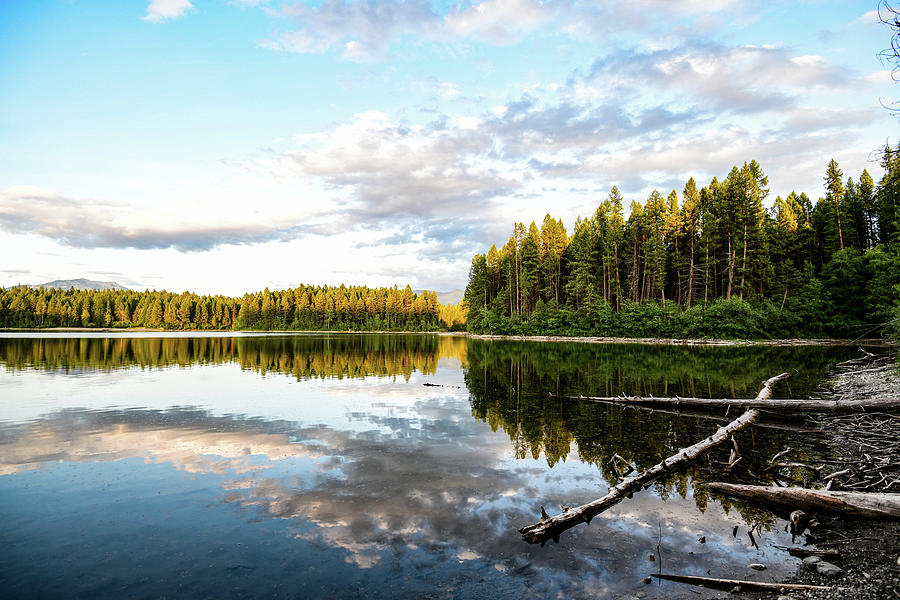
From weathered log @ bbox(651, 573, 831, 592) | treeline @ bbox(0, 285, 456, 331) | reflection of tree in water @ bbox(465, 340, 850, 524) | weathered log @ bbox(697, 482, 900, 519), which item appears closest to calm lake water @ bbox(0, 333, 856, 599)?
reflection of tree in water @ bbox(465, 340, 850, 524)

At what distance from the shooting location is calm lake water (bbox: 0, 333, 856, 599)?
6.14 m

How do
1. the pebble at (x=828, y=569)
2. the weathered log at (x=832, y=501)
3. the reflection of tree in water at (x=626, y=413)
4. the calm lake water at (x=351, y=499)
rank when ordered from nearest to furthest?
the pebble at (x=828, y=569), the calm lake water at (x=351, y=499), the weathered log at (x=832, y=501), the reflection of tree in water at (x=626, y=413)

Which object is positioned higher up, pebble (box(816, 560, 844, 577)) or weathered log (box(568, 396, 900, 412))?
weathered log (box(568, 396, 900, 412))

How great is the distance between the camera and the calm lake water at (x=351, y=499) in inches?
242

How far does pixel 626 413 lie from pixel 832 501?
8.99 m

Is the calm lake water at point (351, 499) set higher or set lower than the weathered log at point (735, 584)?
lower

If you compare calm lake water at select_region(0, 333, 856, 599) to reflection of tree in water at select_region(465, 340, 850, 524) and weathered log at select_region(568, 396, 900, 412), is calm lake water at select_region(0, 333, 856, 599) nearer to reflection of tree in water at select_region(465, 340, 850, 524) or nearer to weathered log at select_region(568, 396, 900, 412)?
reflection of tree in water at select_region(465, 340, 850, 524)

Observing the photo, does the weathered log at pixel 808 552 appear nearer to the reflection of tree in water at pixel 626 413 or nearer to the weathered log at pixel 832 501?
the reflection of tree in water at pixel 626 413

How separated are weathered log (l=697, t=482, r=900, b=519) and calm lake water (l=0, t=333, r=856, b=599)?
0.47m

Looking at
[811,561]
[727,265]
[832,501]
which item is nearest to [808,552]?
[811,561]

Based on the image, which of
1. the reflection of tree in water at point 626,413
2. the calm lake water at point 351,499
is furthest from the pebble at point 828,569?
the reflection of tree in water at point 626,413

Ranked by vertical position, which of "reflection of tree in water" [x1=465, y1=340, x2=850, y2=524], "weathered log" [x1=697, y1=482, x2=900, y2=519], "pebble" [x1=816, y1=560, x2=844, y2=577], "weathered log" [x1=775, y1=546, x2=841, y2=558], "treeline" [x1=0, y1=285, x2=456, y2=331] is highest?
"treeline" [x1=0, y1=285, x2=456, y2=331]

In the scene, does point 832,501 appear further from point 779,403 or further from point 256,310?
point 256,310

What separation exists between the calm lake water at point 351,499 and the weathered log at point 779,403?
2.77 feet
